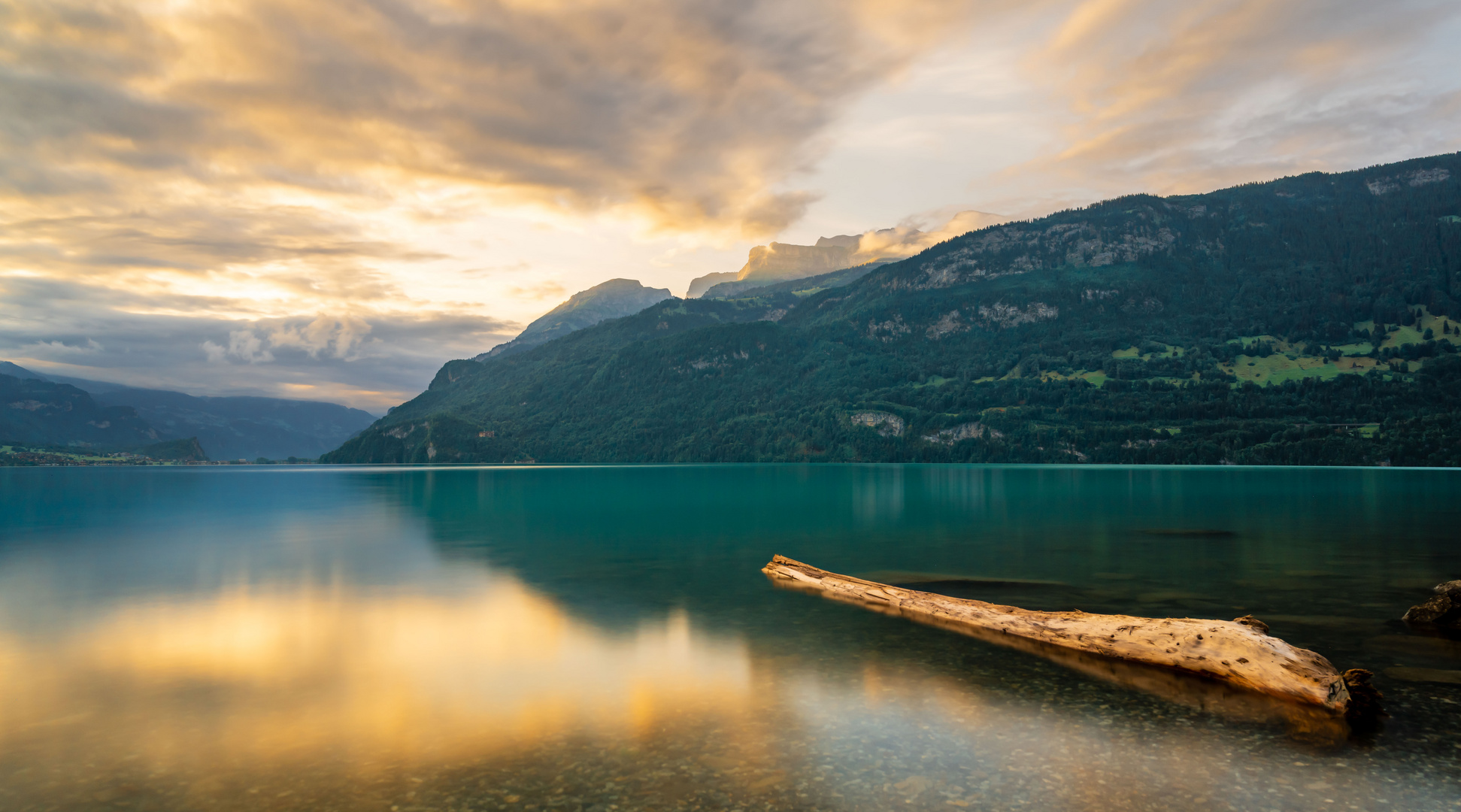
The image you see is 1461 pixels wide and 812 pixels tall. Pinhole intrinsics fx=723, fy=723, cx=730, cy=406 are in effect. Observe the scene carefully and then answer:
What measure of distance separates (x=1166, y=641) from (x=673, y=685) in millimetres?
10854

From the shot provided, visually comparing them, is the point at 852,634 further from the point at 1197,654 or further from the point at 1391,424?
the point at 1391,424

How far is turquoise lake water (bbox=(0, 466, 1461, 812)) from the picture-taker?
10.3 metres

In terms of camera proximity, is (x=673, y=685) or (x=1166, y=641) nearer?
(x=673, y=685)

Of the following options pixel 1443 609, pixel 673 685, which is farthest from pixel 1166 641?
pixel 673 685

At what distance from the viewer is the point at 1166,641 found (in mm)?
15906

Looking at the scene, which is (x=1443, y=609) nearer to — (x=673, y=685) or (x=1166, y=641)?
(x=1166, y=641)

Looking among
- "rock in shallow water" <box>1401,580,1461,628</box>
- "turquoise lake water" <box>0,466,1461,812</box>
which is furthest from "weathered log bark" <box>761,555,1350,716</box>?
"rock in shallow water" <box>1401,580,1461,628</box>

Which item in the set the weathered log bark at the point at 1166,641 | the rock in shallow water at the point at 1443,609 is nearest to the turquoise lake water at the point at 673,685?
the weathered log bark at the point at 1166,641

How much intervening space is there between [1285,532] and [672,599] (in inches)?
1629

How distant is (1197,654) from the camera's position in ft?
50.0

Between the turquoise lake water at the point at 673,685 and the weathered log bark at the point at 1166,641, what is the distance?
685 mm

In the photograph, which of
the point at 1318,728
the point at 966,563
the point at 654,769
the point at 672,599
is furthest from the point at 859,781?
the point at 966,563

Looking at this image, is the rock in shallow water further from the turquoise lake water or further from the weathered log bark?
the weathered log bark

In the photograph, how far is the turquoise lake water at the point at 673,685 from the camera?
1031 cm
